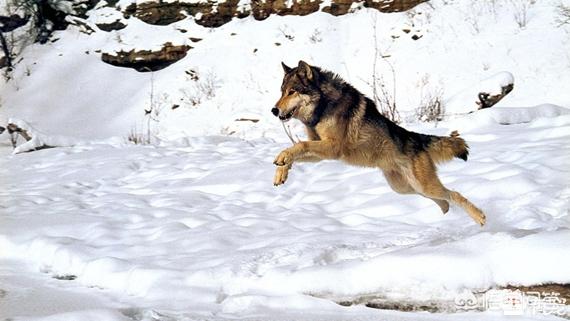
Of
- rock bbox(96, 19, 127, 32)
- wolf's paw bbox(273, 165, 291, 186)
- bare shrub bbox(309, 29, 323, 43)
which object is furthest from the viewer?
rock bbox(96, 19, 127, 32)

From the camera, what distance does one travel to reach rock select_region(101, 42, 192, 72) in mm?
15234

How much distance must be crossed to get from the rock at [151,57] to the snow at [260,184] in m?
0.23

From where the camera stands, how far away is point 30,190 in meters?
7.36

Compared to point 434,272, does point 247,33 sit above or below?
below

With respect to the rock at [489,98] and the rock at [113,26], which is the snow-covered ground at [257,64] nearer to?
the rock at [113,26]

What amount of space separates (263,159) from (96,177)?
247cm

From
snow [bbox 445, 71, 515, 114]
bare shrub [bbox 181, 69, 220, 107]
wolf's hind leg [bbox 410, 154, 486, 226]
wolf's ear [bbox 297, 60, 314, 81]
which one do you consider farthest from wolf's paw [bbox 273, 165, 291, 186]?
bare shrub [bbox 181, 69, 220, 107]

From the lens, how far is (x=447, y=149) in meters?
4.80

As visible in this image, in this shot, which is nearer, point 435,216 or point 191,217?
point 435,216

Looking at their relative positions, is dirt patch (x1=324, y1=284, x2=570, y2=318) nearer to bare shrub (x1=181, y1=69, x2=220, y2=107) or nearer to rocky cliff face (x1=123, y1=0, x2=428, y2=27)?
bare shrub (x1=181, y1=69, x2=220, y2=107)

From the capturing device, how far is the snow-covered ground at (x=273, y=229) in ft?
9.86

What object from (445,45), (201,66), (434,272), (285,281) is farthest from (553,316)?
(201,66)

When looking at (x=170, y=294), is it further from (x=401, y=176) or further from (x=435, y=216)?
(x=435, y=216)

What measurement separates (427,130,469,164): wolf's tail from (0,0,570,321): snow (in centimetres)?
61
